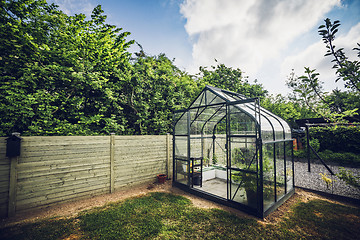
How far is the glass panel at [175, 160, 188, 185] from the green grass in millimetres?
1492

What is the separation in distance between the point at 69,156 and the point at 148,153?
8.71ft

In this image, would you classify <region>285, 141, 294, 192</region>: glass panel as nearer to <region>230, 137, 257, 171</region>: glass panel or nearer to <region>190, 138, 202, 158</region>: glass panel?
<region>230, 137, 257, 171</region>: glass panel

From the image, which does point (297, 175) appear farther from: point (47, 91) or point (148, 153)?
point (47, 91)

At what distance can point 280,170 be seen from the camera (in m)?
4.71

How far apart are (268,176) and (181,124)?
3.45 m

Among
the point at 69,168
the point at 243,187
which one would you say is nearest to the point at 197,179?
the point at 243,187

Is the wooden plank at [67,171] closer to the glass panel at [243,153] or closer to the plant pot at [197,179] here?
the plant pot at [197,179]

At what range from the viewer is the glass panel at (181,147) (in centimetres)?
613

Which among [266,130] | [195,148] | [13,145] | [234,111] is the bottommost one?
[195,148]

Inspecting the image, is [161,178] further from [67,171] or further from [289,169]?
[289,169]

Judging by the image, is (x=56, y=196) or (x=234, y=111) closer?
(x=56, y=196)

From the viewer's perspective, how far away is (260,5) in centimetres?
533

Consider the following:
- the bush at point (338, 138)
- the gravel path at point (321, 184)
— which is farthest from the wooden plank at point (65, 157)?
the bush at point (338, 138)

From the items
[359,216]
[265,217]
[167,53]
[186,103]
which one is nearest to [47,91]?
[186,103]
